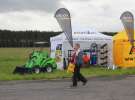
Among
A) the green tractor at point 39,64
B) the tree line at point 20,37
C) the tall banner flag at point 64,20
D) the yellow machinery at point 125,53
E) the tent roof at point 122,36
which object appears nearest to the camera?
the tall banner flag at point 64,20

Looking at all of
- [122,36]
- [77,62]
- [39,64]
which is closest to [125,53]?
[122,36]

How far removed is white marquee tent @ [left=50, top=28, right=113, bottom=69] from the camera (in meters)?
31.3

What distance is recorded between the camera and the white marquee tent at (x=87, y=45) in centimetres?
3134

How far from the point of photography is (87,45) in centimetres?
3384

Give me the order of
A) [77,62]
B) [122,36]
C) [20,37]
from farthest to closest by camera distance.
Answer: [20,37]
[122,36]
[77,62]

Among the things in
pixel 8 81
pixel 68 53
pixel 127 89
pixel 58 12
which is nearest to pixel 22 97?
pixel 127 89

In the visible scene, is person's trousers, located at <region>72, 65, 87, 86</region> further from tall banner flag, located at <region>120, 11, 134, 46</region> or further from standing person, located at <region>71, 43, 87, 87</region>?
tall banner flag, located at <region>120, 11, 134, 46</region>

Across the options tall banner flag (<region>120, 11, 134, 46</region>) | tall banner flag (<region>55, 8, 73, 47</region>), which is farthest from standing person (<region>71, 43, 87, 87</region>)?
tall banner flag (<region>120, 11, 134, 46</region>)

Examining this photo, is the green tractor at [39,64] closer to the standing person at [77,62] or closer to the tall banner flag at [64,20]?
the tall banner flag at [64,20]

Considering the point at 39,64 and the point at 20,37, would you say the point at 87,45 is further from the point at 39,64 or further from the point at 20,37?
the point at 20,37

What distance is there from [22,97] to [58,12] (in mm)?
11755

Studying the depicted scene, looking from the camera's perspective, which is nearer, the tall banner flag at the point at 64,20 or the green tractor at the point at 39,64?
the tall banner flag at the point at 64,20

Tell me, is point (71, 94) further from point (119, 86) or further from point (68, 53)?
point (68, 53)

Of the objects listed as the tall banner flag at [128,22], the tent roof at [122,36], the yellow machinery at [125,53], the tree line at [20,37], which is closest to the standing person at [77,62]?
the tall banner flag at [128,22]
